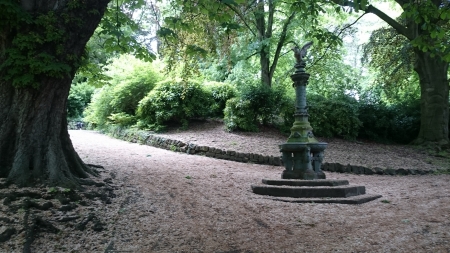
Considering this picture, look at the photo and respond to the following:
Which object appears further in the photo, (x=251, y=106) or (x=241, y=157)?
(x=251, y=106)

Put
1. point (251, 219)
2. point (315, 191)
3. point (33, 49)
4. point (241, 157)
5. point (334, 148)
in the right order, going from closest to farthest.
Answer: point (33, 49) < point (251, 219) < point (315, 191) < point (241, 157) < point (334, 148)

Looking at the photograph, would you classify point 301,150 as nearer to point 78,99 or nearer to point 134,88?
point 134,88

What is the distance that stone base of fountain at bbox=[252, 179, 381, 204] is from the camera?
19.5 feet

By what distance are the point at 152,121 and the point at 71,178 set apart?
8.81 metres

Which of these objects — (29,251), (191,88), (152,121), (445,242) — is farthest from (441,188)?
(152,121)

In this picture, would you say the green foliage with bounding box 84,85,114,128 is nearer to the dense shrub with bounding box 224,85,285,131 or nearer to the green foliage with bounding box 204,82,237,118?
the green foliage with bounding box 204,82,237,118

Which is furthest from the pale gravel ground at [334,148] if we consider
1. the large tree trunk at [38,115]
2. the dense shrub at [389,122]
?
the large tree trunk at [38,115]

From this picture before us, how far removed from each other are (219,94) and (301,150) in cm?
789

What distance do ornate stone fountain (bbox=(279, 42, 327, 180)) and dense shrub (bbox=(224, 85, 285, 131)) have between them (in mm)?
5170

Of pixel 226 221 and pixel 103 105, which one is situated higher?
pixel 103 105

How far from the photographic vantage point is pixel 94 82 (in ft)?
26.2

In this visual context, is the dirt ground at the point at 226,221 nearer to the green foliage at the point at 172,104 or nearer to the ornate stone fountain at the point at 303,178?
the ornate stone fountain at the point at 303,178

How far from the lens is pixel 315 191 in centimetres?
618

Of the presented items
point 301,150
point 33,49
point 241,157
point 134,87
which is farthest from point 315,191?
point 134,87
